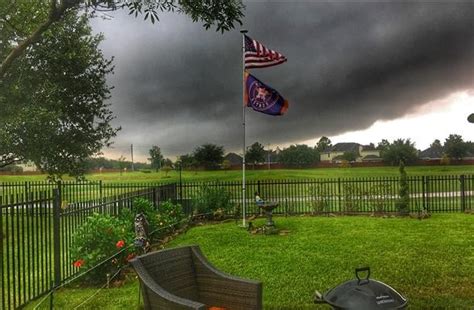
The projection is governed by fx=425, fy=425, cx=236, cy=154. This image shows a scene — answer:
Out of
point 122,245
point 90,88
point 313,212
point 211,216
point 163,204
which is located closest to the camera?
point 122,245

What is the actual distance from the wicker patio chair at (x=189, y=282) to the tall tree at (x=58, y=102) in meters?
9.42

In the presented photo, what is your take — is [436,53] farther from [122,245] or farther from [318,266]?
[122,245]

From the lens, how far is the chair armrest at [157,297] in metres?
2.44

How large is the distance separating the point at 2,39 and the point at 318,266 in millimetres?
10130

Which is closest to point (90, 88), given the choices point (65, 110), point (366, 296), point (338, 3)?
point (65, 110)

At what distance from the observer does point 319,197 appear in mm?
12445

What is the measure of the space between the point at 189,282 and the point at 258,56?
723 cm

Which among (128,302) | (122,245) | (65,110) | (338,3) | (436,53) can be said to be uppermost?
(338,3)

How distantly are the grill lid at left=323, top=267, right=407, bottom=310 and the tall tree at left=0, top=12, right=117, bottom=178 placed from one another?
10.4 meters

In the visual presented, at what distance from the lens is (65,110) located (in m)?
12.7

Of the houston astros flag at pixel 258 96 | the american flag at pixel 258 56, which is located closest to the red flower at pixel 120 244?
the houston astros flag at pixel 258 96

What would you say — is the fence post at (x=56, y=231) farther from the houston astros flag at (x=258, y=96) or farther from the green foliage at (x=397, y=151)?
the green foliage at (x=397, y=151)

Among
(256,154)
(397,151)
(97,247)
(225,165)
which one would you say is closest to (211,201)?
(225,165)

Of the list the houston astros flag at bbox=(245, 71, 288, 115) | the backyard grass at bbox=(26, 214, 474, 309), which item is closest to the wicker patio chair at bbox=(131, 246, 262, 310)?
the backyard grass at bbox=(26, 214, 474, 309)
